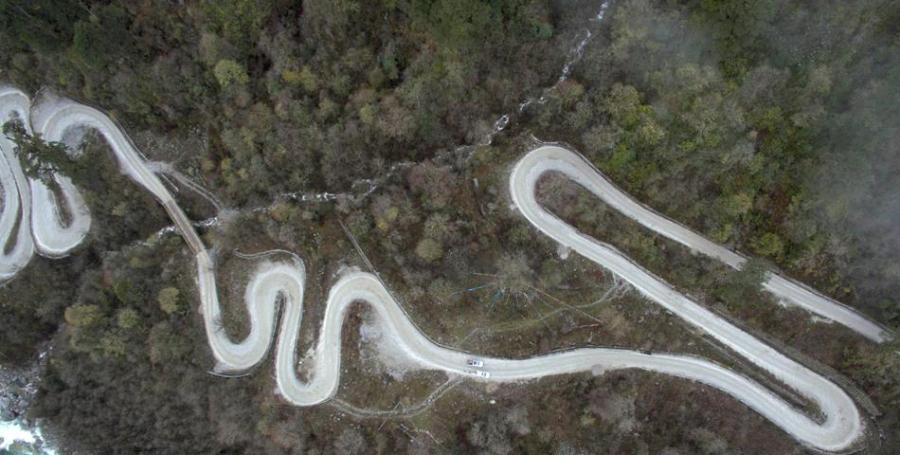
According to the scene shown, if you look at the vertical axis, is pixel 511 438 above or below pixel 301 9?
below

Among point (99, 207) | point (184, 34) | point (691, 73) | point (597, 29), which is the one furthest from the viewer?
point (99, 207)

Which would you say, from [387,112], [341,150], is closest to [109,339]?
[341,150]

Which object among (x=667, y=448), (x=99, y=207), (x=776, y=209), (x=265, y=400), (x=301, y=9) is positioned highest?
(x=301, y=9)

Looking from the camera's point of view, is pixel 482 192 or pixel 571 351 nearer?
pixel 571 351

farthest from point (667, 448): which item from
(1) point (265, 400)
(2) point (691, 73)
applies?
(1) point (265, 400)

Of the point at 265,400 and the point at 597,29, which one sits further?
the point at 265,400

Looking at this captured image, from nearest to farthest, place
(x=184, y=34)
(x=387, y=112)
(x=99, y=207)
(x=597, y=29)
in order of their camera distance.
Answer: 1. (x=597, y=29)
2. (x=387, y=112)
3. (x=184, y=34)
4. (x=99, y=207)

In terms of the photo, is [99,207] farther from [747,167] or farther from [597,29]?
[747,167]
